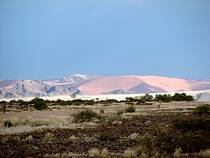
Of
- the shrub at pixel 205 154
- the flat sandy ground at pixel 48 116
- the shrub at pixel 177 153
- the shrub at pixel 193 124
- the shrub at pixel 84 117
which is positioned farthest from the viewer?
the shrub at pixel 84 117

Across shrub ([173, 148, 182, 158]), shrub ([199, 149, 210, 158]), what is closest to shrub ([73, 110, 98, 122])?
shrub ([173, 148, 182, 158])

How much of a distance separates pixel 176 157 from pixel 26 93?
614 ft

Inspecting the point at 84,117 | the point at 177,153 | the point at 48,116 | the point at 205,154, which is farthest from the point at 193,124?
the point at 48,116

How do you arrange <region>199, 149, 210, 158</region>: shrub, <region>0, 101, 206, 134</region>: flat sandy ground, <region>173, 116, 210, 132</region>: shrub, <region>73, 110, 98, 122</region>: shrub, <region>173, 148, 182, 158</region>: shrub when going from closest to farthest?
<region>199, 149, 210, 158</region>: shrub, <region>173, 148, 182, 158</region>: shrub, <region>173, 116, 210, 132</region>: shrub, <region>0, 101, 206, 134</region>: flat sandy ground, <region>73, 110, 98, 122</region>: shrub

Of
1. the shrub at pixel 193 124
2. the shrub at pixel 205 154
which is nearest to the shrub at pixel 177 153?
the shrub at pixel 205 154

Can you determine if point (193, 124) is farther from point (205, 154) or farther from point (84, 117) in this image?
point (84, 117)

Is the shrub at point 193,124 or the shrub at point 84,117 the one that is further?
the shrub at point 84,117

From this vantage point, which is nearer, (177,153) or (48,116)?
(177,153)

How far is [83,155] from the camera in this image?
1623cm

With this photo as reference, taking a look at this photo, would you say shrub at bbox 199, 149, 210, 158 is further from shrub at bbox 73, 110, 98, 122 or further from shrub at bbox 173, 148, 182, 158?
shrub at bbox 73, 110, 98, 122

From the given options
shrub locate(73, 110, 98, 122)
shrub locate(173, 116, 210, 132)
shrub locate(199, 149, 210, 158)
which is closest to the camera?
shrub locate(199, 149, 210, 158)

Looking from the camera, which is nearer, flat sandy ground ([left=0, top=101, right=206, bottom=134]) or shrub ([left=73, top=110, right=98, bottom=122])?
flat sandy ground ([left=0, top=101, right=206, bottom=134])

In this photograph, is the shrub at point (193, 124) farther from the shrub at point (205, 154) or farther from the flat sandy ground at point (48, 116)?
the flat sandy ground at point (48, 116)

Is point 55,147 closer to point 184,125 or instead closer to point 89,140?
Answer: point 89,140
